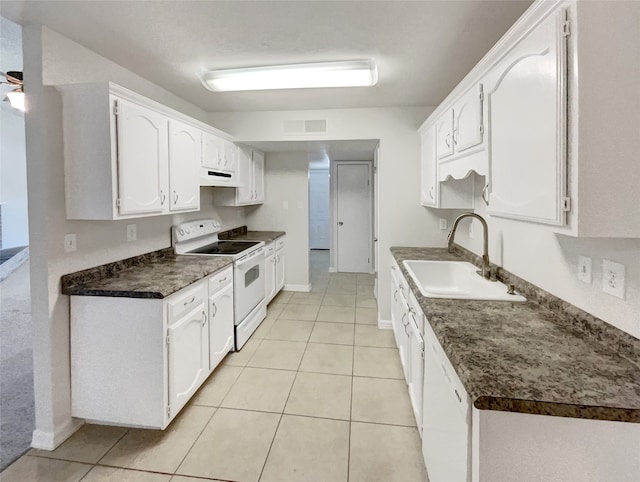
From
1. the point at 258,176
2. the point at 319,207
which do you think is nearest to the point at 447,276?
the point at 258,176

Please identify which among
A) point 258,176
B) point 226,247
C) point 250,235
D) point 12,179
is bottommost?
point 226,247

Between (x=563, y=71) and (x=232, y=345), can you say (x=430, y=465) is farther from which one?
(x=232, y=345)

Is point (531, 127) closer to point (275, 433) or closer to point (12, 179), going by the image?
point (275, 433)

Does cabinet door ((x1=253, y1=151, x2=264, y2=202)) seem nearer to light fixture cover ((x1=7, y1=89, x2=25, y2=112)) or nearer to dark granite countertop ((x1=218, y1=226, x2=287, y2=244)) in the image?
dark granite countertop ((x1=218, y1=226, x2=287, y2=244))

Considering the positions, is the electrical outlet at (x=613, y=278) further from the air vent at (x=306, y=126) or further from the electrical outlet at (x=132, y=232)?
the air vent at (x=306, y=126)

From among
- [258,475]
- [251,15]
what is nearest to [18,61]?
[251,15]

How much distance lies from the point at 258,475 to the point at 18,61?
11.0 feet

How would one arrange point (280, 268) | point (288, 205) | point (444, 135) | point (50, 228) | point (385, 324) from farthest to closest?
1. point (288, 205)
2. point (280, 268)
3. point (385, 324)
4. point (444, 135)
5. point (50, 228)

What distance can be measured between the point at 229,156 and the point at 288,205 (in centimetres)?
150

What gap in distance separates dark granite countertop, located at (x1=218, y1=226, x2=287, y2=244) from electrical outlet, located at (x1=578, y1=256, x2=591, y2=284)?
318cm

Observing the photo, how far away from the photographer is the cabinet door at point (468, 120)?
5.76 ft

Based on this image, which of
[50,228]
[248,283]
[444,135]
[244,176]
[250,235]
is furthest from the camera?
[250,235]

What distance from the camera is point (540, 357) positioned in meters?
1.12

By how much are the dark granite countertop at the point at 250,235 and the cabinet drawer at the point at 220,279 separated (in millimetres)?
1160
